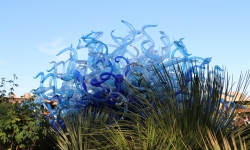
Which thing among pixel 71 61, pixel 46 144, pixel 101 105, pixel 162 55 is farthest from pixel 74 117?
pixel 162 55

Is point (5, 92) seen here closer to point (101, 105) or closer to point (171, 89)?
point (101, 105)

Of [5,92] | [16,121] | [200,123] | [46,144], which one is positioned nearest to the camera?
[200,123]

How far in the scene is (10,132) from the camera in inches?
323

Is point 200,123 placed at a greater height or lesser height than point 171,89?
lesser

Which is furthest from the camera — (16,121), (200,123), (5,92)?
(5,92)

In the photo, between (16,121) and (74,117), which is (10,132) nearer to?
(16,121)

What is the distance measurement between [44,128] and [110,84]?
264 centimetres

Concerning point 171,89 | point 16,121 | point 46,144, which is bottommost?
point 46,144

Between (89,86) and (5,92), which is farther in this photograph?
(89,86)

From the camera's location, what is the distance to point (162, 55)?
11109mm

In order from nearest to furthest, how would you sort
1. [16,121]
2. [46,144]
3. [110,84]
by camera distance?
[16,121]
[46,144]
[110,84]

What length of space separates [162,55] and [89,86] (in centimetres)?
188

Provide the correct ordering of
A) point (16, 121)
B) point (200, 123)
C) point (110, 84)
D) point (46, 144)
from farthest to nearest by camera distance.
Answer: point (110, 84) < point (46, 144) < point (16, 121) < point (200, 123)

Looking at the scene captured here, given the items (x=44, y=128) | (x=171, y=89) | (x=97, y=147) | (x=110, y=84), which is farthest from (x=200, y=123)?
(x=110, y=84)
